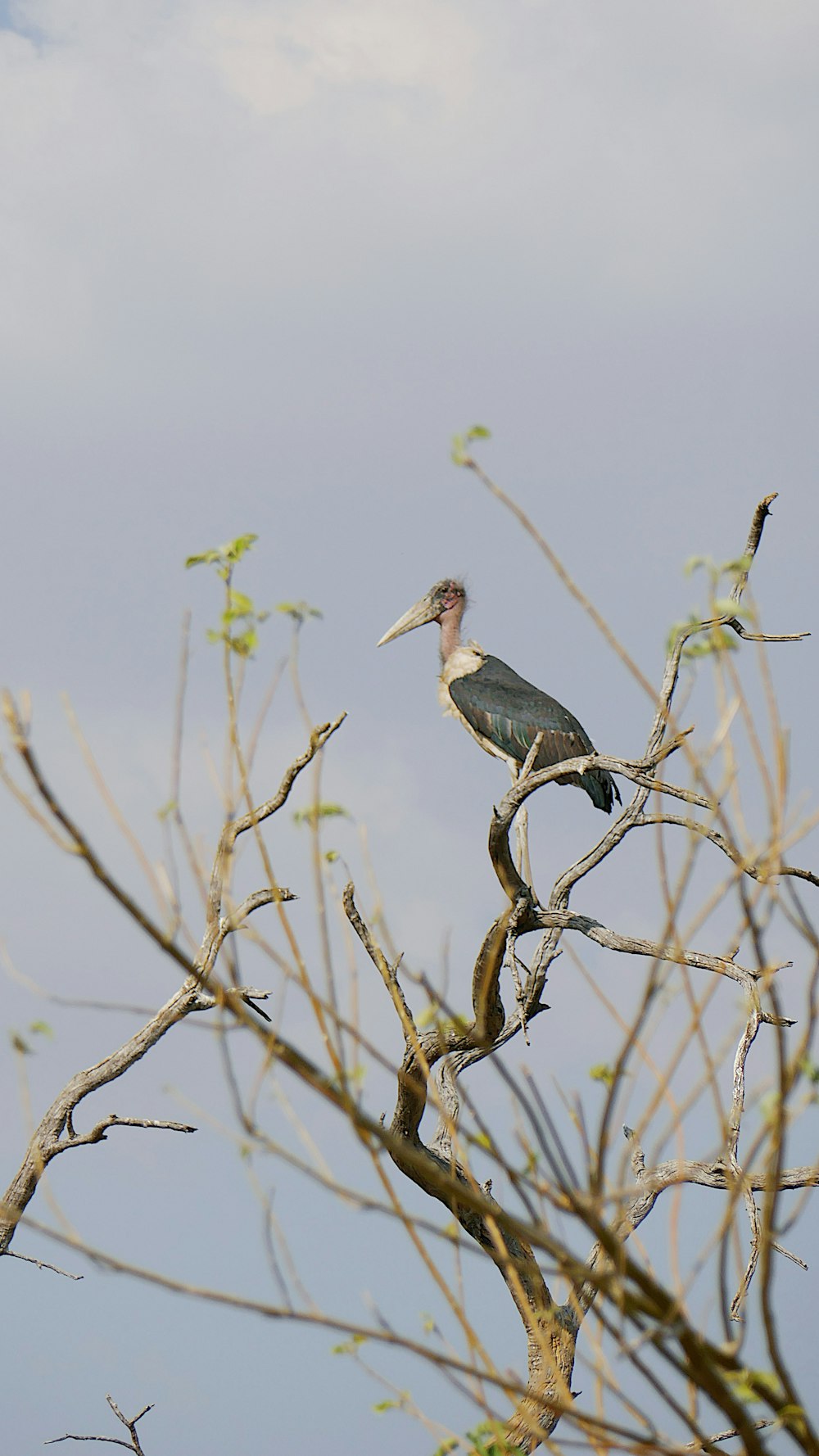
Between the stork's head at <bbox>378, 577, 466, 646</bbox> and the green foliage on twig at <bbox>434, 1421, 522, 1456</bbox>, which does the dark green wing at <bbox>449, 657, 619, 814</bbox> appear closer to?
the stork's head at <bbox>378, 577, 466, 646</bbox>

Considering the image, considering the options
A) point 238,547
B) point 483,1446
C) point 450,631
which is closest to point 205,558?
point 238,547

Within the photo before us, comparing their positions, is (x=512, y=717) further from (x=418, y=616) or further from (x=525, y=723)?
(x=418, y=616)

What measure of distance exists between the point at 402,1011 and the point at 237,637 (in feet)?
2.25

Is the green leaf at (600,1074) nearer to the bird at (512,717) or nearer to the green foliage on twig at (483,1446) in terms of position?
the green foliage on twig at (483,1446)

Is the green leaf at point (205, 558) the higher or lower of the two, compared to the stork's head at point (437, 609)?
lower

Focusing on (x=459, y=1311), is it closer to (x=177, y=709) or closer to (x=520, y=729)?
(x=177, y=709)

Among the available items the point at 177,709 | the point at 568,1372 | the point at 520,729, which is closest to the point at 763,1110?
the point at 177,709

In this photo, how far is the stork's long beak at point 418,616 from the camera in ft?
36.1

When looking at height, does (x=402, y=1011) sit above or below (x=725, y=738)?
below

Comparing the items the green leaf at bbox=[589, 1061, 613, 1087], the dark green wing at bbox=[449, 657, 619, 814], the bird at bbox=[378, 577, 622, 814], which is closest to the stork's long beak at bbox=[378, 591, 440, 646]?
the bird at bbox=[378, 577, 622, 814]

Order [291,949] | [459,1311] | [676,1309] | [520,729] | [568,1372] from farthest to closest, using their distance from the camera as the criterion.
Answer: [520,729] → [568,1372] → [459,1311] → [291,949] → [676,1309]

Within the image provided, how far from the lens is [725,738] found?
2148mm

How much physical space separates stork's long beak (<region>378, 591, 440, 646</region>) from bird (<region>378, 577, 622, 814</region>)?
776 mm

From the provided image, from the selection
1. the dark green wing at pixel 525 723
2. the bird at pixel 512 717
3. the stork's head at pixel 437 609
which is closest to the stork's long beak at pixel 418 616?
the stork's head at pixel 437 609
